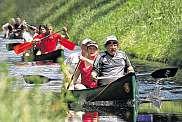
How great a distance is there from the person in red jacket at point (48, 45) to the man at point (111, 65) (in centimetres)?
1075

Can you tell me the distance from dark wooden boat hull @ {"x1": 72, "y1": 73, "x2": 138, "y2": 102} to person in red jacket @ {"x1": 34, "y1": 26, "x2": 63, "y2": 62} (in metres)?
10.6

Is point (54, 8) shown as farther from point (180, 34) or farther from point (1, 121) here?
point (1, 121)

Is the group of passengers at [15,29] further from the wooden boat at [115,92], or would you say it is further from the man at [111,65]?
the man at [111,65]

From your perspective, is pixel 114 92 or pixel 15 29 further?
pixel 15 29

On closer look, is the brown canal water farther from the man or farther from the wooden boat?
the man

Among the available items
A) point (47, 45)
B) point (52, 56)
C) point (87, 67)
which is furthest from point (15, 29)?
point (87, 67)

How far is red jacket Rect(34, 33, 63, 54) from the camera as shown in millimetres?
27581

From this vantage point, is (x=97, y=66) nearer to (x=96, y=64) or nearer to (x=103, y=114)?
(x=96, y=64)

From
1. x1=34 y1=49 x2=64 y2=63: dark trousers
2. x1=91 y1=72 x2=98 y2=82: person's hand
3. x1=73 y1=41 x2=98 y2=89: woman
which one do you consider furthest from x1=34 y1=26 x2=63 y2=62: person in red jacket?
x1=91 y1=72 x2=98 y2=82: person's hand

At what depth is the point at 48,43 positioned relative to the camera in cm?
2822

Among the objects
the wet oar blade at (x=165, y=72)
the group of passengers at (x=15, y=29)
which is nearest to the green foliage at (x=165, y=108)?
the wet oar blade at (x=165, y=72)

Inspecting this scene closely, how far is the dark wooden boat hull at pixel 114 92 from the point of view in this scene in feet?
51.4

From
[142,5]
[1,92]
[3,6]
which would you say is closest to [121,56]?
[1,92]

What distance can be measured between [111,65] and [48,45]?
40.4 feet
